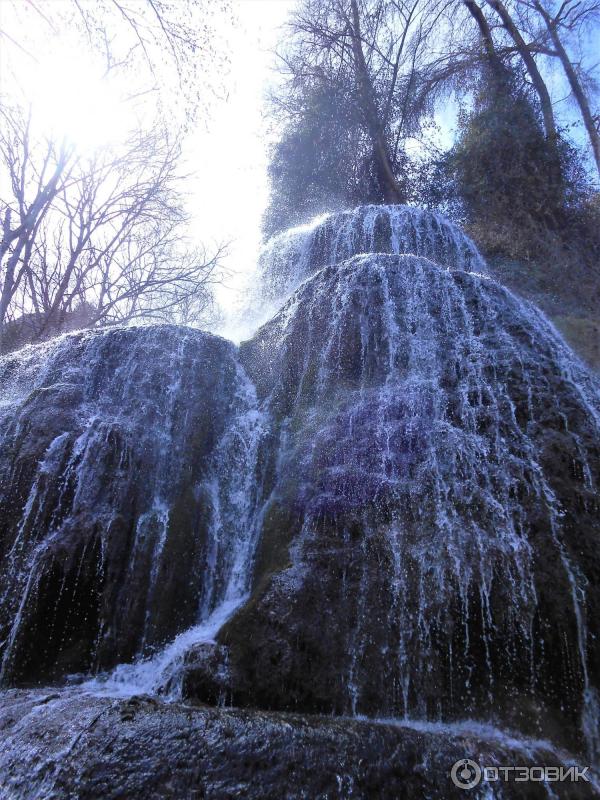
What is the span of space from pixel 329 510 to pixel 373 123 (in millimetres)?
15407

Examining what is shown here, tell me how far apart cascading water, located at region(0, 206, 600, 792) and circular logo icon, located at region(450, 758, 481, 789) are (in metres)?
0.69

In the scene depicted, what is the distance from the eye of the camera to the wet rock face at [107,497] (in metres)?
4.61

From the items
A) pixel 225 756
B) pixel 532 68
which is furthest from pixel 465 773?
pixel 532 68

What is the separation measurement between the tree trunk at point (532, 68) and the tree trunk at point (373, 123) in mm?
4003

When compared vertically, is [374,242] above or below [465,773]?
above

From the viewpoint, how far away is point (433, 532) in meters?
4.27

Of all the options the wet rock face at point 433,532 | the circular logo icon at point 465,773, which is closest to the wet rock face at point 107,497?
the wet rock face at point 433,532

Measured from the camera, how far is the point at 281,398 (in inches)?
252

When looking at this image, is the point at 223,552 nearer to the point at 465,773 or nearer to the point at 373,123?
the point at 465,773

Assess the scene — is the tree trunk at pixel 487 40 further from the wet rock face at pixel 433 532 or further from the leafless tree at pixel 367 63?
the wet rock face at pixel 433 532

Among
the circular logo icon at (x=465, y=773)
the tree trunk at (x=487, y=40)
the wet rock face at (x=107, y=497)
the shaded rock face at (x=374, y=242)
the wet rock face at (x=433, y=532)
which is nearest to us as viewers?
the circular logo icon at (x=465, y=773)

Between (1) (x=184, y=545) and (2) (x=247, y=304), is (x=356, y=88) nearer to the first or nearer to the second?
(2) (x=247, y=304)

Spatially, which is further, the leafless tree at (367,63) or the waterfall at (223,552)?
the leafless tree at (367,63)

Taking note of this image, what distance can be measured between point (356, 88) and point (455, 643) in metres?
17.5
